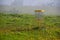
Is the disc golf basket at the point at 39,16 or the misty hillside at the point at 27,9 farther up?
the misty hillside at the point at 27,9

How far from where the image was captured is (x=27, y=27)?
9.88 ft

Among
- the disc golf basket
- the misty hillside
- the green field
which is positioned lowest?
the green field

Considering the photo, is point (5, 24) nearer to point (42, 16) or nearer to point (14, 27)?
point (14, 27)

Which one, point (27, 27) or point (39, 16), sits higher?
point (39, 16)

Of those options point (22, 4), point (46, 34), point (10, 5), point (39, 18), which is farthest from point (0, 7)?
point (46, 34)

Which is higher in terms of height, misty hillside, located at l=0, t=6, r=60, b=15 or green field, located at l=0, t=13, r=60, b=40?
misty hillside, located at l=0, t=6, r=60, b=15

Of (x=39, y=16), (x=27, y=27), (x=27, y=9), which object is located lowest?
(x=27, y=27)

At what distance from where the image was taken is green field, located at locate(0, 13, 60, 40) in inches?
115

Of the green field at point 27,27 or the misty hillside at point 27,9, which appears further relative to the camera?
the misty hillside at point 27,9

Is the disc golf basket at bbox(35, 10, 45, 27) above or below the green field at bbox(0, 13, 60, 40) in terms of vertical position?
above

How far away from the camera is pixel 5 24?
9.89 feet

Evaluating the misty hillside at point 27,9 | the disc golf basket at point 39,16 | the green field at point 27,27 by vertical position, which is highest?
the misty hillside at point 27,9

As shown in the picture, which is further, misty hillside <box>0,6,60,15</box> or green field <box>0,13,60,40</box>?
misty hillside <box>0,6,60,15</box>

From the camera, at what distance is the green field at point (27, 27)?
293 centimetres
